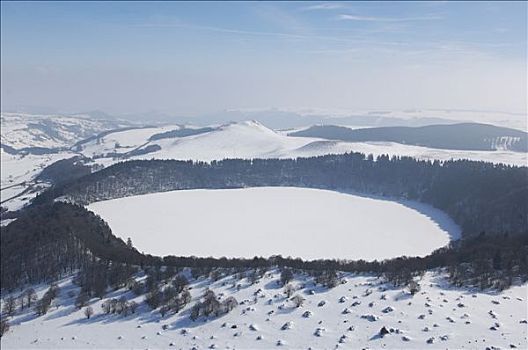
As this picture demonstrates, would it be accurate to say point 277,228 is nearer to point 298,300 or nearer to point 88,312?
point 298,300

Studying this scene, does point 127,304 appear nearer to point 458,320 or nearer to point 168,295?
point 168,295

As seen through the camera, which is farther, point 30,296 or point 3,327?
point 30,296

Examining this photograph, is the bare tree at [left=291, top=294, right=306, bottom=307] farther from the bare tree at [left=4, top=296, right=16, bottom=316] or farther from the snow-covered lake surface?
the bare tree at [left=4, top=296, right=16, bottom=316]

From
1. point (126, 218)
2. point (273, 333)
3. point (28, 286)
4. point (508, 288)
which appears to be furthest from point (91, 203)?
point (508, 288)

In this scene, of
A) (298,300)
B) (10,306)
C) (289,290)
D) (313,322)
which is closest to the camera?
(313,322)

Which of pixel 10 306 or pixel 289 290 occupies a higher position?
pixel 289 290

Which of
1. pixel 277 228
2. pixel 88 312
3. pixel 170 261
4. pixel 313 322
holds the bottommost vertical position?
pixel 277 228

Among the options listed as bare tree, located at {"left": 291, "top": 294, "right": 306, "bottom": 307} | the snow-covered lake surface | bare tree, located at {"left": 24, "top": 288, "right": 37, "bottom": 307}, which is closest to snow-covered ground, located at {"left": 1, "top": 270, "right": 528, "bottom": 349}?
bare tree, located at {"left": 291, "top": 294, "right": 306, "bottom": 307}

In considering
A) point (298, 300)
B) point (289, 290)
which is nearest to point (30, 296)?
point (289, 290)

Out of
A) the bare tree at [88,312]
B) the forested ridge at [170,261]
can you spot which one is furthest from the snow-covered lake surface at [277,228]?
the bare tree at [88,312]
